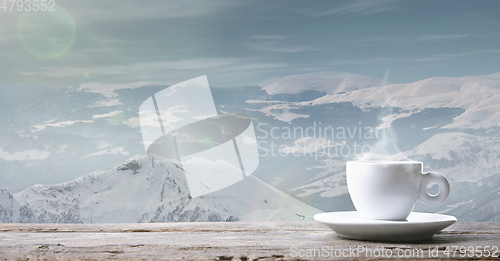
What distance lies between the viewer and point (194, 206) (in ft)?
11.0

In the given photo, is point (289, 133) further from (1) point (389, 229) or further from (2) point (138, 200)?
(1) point (389, 229)

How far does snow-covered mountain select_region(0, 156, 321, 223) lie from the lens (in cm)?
322

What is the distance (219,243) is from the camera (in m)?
0.56

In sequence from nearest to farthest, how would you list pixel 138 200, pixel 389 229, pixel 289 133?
pixel 389 229 → pixel 289 133 → pixel 138 200

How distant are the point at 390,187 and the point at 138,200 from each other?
3.04 m

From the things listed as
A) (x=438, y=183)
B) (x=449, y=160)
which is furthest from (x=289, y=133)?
(x=438, y=183)

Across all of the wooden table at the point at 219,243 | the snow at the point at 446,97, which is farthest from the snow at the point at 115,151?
the wooden table at the point at 219,243

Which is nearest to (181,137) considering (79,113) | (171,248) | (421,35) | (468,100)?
(79,113)

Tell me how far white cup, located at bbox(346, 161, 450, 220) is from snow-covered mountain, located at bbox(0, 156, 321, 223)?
2.48 metres

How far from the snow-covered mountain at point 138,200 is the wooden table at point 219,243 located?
2.38 metres

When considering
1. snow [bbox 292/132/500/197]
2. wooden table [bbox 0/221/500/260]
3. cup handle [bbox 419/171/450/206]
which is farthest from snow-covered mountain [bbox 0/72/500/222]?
cup handle [bbox 419/171/450/206]

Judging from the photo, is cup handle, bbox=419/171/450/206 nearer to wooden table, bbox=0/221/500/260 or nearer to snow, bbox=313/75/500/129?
wooden table, bbox=0/221/500/260

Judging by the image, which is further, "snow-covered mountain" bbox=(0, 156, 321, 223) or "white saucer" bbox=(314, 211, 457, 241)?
"snow-covered mountain" bbox=(0, 156, 321, 223)

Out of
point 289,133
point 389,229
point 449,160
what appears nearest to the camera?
point 389,229
